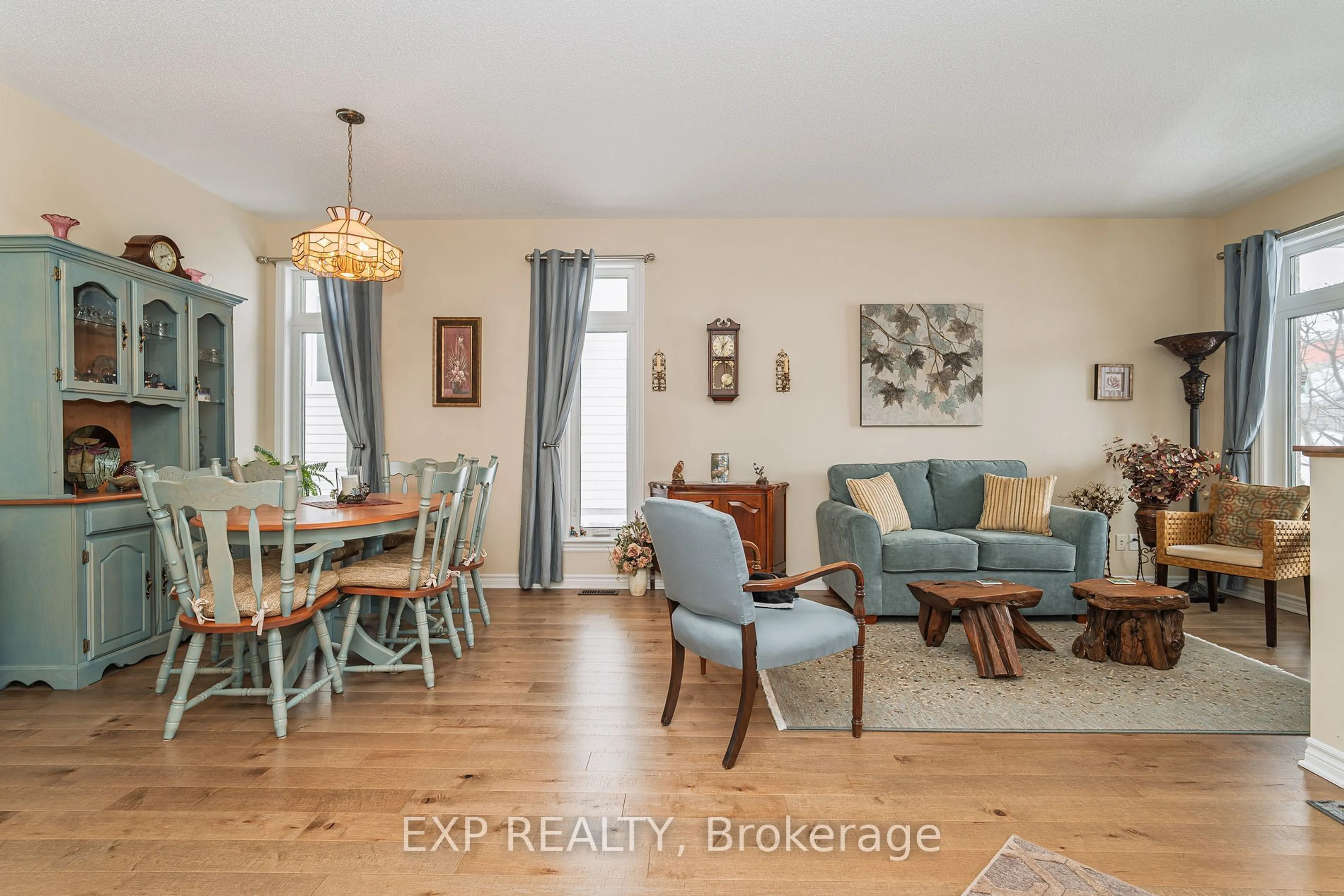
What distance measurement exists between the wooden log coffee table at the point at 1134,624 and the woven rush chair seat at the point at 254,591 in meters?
3.58

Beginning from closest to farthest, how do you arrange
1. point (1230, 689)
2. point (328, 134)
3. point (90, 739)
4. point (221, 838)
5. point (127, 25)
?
point (221, 838)
point (90, 739)
point (127, 25)
point (1230, 689)
point (328, 134)

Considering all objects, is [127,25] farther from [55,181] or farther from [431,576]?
[431,576]

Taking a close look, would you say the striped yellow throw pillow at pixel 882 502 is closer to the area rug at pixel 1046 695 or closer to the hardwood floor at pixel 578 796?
the area rug at pixel 1046 695

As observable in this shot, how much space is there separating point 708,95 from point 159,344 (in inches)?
128

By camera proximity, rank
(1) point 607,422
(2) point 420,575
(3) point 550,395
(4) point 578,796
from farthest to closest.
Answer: (1) point 607,422
(3) point 550,395
(2) point 420,575
(4) point 578,796

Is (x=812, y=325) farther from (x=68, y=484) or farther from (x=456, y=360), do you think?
(x=68, y=484)

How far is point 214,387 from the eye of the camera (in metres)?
4.25

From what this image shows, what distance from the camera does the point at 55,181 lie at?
11.7 feet

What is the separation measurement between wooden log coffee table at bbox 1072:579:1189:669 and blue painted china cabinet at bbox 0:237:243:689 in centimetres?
474

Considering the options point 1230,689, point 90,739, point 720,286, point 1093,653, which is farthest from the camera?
point 720,286

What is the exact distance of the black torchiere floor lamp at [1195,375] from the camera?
468cm

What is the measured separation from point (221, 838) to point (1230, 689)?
3910mm

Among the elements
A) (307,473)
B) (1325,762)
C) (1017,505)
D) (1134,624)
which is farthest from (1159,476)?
(307,473)

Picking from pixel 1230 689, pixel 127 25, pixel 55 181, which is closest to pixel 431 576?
pixel 127 25
